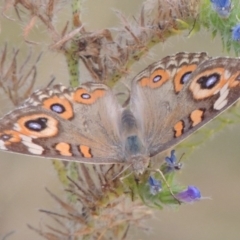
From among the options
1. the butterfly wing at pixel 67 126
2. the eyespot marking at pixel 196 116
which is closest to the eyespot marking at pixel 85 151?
the butterfly wing at pixel 67 126

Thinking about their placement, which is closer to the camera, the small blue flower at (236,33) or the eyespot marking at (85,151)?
the small blue flower at (236,33)

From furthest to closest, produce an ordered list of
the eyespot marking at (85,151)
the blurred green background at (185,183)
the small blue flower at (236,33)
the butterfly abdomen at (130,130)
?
1. the blurred green background at (185,183)
2. the butterfly abdomen at (130,130)
3. the eyespot marking at (85,151)
4. the small blue flower at (236,33)

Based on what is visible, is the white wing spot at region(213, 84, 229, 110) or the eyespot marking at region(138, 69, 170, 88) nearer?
the white wing spot at region(213, 84, 229, 110)

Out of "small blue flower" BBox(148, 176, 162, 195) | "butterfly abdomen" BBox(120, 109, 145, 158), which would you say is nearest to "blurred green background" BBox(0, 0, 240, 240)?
"butterfly abdomen" BBox(120, 109, 145, 158)

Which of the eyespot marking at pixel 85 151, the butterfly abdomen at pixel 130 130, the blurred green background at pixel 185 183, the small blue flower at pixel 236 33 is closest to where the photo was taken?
the small blue flower at pixel 236 33

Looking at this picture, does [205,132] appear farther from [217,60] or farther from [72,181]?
[72,181]

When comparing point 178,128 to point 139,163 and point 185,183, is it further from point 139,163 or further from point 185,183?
point 185,183

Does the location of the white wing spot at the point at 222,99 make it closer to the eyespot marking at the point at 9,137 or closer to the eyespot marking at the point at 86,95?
the eyespot marking at the point at 86,95

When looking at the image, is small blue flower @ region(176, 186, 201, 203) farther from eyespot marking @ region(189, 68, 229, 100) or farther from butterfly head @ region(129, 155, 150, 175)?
eyespot marking @ region(189, 68, 229, 100)
